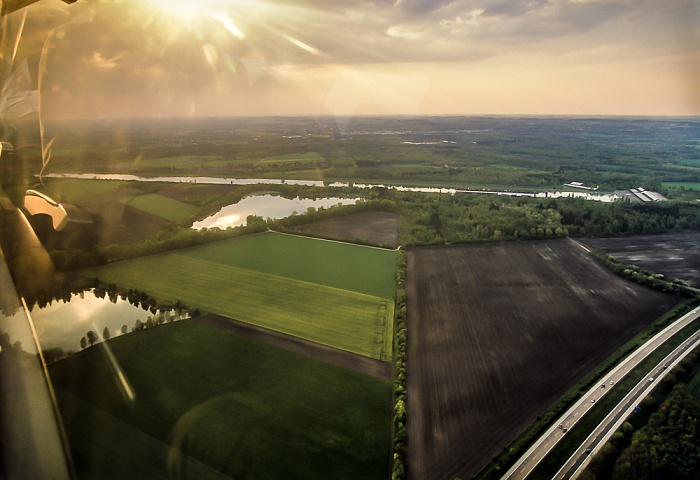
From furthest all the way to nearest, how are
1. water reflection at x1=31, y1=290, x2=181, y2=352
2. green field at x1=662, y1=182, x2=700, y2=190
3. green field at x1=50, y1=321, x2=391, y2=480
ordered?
green field at x1=662, y1=182, x2=700, y2=190
water reflection at x1=31, y1=290, x2=181, y2=352
green field at x1=50, y1=321, x2=391, y2=480

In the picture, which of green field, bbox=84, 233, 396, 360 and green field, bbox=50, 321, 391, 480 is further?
green field, bbox=84, 233, 396, 360

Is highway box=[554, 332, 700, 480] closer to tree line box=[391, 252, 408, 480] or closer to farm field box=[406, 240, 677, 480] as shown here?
farm field box=[406, 240, 677, 480]

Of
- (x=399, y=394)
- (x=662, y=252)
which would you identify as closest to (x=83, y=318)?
(x=399, y=394)

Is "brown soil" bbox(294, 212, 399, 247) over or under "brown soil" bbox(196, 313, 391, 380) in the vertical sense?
over

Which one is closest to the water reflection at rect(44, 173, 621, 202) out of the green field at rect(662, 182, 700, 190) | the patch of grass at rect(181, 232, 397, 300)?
the green field at rect(662, 182, 700, 190)

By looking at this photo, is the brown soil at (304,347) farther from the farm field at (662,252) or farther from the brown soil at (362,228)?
the farm field at (662,252)

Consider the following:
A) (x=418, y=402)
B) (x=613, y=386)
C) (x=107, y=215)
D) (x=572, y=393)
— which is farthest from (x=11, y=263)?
(x=107, y=215)

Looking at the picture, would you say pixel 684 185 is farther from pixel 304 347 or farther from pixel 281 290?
pixel 304 347

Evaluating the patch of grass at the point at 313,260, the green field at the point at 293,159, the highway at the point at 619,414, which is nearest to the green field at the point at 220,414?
the highway at the point at 619,414
